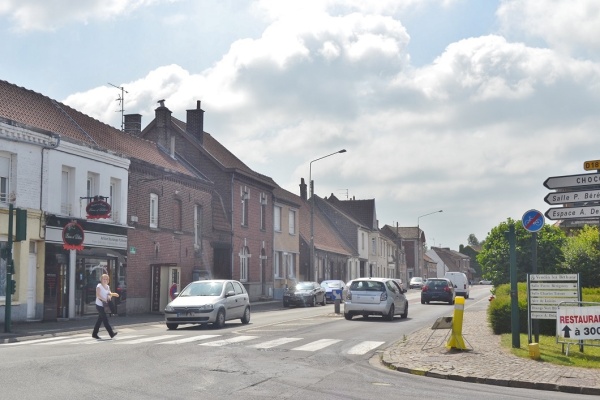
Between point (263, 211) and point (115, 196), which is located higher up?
point (263, 211)

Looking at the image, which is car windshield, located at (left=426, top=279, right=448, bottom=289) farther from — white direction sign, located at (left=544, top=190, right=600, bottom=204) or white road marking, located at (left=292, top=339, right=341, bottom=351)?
white direction sign, located at (left=544, top=190, right=600, bottom=204)

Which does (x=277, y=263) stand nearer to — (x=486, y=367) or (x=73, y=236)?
(x=73, y=236)

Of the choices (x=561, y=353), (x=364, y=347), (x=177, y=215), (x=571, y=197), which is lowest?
(x=364, y=347)

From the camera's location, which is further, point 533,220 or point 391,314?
point 391,314

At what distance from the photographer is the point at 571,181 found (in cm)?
1559

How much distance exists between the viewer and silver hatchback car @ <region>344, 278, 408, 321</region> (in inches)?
1051

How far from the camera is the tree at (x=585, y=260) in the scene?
2498cm

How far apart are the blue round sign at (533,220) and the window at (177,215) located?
22.8 metres

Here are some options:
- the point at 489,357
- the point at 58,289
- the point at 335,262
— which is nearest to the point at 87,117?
the point at 58,289

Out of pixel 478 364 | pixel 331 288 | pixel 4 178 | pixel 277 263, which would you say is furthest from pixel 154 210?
pixel 478 364

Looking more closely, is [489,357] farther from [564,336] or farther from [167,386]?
[167,386]

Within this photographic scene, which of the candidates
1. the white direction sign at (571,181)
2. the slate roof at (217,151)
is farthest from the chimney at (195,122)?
the white direction sign at (571,181)

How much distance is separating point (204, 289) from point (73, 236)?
6141mm

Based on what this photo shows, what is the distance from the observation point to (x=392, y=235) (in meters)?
113
